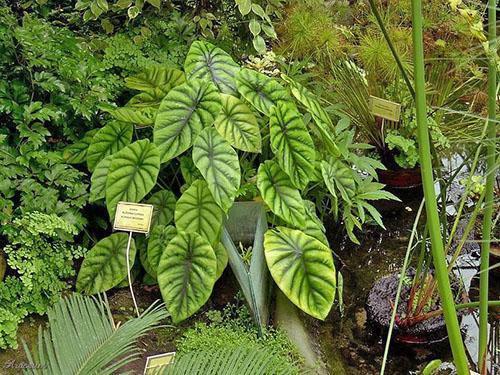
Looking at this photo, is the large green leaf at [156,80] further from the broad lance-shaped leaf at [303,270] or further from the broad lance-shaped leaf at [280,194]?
the broad lance-shaped leaf at [303,270]

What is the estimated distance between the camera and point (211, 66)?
Answer: 2.19 m

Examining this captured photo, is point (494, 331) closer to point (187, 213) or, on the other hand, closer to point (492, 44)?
point (187, 213)

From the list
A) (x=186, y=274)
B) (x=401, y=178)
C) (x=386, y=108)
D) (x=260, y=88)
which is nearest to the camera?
(x=186, y=274)

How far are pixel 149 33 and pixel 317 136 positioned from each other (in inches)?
31.2

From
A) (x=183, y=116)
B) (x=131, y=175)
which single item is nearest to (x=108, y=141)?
(x=131, y=175)

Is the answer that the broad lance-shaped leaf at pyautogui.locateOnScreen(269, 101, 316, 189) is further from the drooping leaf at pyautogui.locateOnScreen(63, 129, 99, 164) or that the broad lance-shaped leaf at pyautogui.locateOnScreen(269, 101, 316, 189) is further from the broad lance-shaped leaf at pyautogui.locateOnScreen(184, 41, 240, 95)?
the drooping leaf at pyautogui.locateOnScreen(63, 129, 99, 164)

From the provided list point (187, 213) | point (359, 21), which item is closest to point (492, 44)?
point (187, 213)

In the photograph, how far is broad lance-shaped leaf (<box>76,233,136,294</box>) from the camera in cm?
203

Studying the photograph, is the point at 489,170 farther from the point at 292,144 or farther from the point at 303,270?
the point at 292,144

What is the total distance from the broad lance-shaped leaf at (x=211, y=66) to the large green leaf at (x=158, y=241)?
528mm

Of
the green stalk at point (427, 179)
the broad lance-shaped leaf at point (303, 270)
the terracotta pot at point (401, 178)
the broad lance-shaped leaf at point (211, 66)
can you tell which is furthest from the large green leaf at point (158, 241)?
the terracotta pot at point (401, 178)

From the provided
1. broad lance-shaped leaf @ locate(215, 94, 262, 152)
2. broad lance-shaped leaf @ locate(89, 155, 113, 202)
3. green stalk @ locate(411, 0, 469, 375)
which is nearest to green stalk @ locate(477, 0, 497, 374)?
green stalk @ locate(411, 0, 469, 375)

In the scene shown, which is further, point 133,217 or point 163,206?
point 163,206

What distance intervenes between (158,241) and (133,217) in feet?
0.53
